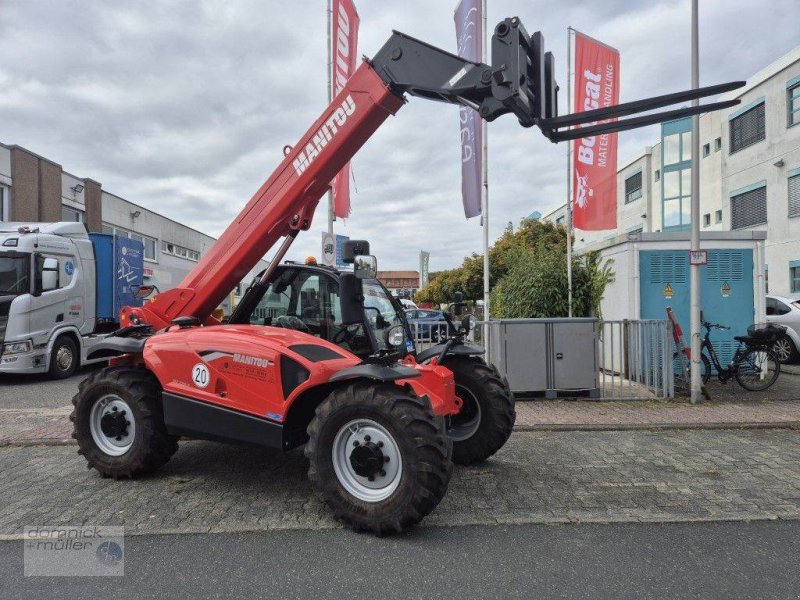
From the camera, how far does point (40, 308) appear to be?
11523mm

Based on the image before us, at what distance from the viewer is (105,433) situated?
495cm

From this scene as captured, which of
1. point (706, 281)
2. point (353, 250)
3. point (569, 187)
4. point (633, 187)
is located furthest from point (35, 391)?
point (633, 187)

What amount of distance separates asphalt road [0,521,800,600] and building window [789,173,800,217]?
23882 millimetres

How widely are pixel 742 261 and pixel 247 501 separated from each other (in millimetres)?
9678

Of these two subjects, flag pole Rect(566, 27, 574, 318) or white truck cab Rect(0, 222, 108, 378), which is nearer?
flag pole Rect(566, 27, 574, 318)

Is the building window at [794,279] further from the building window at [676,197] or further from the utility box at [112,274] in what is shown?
the utility box at [112,274]

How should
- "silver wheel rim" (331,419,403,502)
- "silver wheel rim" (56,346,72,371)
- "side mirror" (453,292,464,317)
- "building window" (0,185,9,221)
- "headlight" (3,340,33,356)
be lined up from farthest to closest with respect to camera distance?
"building window" (0,185,9,221), "silver wheel rim" (56,346,72,371), "headlight" (3,340,33,356), "side mirror" (453,292,464,317), "silver wheel rim" (331,419,403,502)

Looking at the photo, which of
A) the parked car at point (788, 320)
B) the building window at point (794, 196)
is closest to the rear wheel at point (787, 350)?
the parked car at point (788, 320)

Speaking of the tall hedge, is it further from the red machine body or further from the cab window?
the cab window

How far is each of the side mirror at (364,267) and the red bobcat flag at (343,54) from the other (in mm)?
6482

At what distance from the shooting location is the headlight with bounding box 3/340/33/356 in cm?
1105

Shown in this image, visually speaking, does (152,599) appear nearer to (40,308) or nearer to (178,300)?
(178,300)

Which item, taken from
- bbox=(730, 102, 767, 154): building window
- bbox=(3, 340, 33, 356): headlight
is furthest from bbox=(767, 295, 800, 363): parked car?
bbox=(3, 340, 33, 356): headlight

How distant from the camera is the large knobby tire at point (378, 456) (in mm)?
3639
